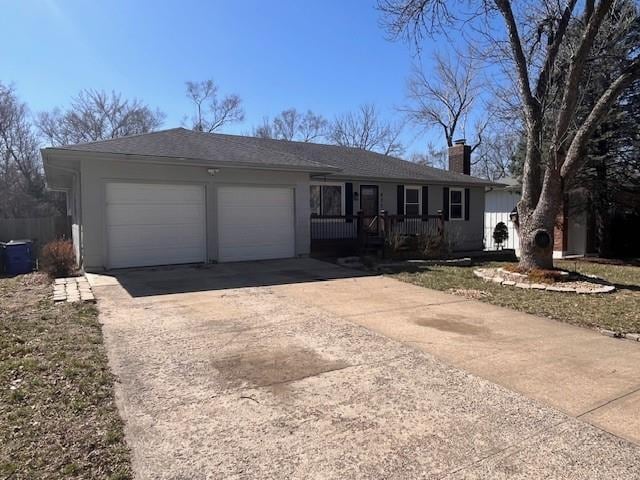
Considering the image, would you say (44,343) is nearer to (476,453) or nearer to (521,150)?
(476,453)

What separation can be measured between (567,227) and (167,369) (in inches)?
673

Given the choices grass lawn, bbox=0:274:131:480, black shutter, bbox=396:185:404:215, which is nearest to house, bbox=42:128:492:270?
black shutter, bbox=396:185:404:215

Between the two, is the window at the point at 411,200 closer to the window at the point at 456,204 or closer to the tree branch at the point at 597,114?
the window at the point at 456,204

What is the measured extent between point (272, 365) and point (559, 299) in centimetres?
571

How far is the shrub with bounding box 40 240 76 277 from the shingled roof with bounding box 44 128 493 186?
2380mm

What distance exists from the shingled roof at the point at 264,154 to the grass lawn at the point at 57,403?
5278 millimetres

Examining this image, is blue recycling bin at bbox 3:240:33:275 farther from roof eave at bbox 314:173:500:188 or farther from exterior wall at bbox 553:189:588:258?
exterior wall at bbox 553:189:588:258

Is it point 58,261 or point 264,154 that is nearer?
point 58,261

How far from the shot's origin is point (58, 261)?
1004cm

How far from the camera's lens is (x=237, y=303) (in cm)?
729

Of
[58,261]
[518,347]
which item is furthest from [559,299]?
[58,261]

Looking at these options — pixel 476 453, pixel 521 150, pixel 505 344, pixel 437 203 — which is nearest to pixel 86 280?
pixel 505 344

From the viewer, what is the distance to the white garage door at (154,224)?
10414 millimetres

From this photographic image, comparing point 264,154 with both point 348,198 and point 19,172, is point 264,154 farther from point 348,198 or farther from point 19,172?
point 19,172
